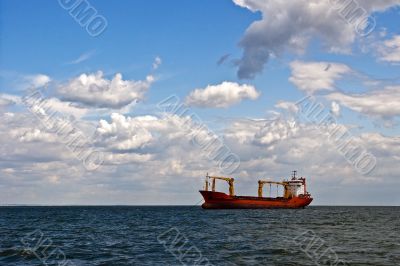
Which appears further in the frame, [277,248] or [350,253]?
[277,248]

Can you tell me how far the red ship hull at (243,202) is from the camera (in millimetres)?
119375

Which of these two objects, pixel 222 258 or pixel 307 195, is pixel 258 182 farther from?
pixel 222 258

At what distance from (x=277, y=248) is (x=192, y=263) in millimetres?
9663

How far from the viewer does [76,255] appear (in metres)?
32.3

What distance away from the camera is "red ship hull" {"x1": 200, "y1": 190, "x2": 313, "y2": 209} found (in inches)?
4700

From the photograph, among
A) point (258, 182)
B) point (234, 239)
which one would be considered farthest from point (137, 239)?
point (258, 182)

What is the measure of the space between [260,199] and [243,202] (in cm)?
499

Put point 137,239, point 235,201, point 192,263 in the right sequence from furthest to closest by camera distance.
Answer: point 235,201
point 137,239
point 192,263

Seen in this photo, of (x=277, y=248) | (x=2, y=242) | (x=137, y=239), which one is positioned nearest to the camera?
(x=277, y=248)

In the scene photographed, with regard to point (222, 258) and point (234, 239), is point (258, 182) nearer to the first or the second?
point (234, 239)

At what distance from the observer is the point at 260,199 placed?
123m

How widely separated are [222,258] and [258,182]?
105962mm

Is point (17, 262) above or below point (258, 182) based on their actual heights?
below

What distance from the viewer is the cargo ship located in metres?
120
